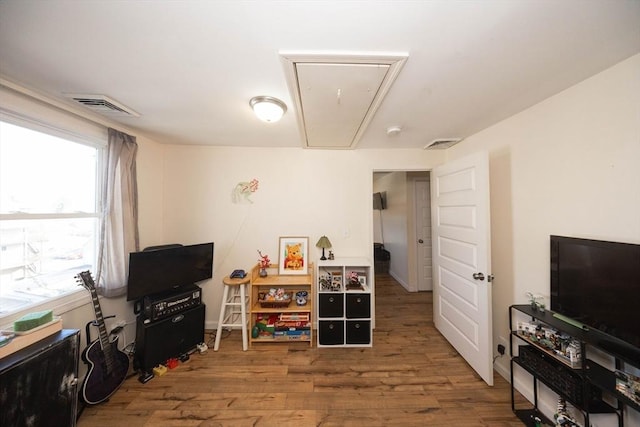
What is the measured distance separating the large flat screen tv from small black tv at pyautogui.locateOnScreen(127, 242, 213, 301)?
10.4 ft

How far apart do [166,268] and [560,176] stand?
3442 millimetres

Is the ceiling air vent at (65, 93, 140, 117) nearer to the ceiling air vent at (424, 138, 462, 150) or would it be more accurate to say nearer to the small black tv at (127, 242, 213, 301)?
the small black tv at (127, 242, 213, 301)

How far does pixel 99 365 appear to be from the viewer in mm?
1674

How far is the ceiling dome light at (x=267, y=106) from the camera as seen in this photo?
1505 millimetres

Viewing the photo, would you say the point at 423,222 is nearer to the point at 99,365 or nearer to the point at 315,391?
the point at 315,391

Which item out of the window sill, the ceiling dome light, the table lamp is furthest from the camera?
the table lamp

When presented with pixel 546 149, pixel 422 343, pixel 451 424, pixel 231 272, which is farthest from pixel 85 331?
pixel 546 149

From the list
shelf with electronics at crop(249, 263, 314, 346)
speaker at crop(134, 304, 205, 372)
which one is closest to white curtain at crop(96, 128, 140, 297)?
speaker at crop(134, 304, 205, 372)

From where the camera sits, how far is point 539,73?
1.26 m

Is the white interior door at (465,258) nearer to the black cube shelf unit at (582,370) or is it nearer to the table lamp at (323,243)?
the black cube shelf unit at (582,370)

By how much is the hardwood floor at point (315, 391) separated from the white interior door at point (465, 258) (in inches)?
9.5

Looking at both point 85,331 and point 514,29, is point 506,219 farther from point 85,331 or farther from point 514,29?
point 85,331

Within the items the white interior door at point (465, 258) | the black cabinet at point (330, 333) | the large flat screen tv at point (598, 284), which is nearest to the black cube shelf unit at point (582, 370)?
the large flat screen tv at point (598, 284)

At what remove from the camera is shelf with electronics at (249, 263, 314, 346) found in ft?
7.73
